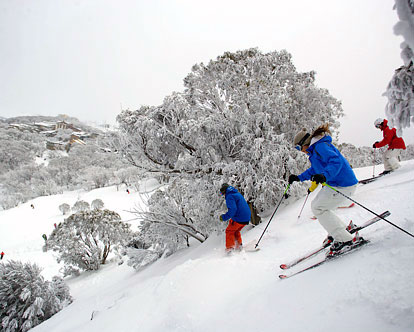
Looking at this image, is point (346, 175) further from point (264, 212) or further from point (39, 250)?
point (39, 250)

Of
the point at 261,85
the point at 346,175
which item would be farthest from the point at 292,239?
the point at 261,85

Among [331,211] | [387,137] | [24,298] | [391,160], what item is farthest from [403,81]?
[24,298]

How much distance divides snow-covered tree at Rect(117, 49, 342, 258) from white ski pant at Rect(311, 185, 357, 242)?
437 centimetres

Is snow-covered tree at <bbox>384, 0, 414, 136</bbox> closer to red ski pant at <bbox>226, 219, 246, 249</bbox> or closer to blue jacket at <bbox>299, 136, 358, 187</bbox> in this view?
blue jacket at <bbox>299, 136, 358, 187</bbox>

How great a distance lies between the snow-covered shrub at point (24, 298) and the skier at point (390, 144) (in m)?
12.7

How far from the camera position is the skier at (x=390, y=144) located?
564cm

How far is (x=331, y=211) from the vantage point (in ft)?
8.59

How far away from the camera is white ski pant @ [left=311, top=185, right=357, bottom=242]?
8.27 ft

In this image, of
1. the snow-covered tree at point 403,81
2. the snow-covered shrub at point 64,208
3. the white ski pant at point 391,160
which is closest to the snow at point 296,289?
the snow-covered tree at point 403,81

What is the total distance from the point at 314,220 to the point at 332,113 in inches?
248

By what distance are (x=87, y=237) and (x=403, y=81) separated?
1868cm

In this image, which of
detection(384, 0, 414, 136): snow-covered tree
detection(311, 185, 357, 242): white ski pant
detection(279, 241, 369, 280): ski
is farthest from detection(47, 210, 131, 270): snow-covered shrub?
detection(384, 0, 414, 136): snow-covered tree

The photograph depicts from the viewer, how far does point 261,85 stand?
806 cm

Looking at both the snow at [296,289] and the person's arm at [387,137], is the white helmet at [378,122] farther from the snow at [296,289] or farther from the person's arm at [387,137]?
the snow at [296,289]
